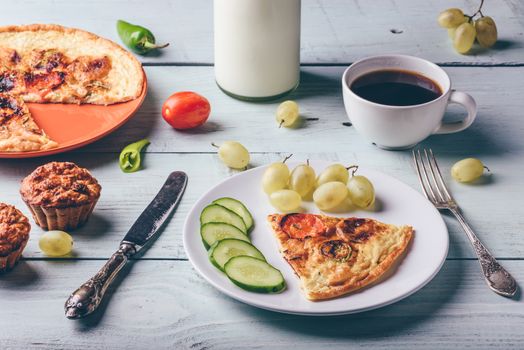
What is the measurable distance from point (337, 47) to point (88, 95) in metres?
0.85

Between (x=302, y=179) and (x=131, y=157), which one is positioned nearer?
(x=302, y=179)

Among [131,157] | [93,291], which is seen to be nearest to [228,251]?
[93,291]

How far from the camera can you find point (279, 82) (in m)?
2.27

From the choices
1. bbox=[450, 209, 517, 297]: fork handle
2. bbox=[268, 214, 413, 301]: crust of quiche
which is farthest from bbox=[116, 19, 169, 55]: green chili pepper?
bbox=[450, 209, 517, 297]: fork handle

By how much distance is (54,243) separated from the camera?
5.62ft

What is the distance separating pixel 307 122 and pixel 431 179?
1.41ft

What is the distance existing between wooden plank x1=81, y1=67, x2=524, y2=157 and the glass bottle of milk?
54 mm

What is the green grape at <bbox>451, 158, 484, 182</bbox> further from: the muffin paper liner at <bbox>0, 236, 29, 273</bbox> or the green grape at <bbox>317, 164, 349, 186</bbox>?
the muffin paper liner at <bbox>0, 236, 29, 273</bbox>

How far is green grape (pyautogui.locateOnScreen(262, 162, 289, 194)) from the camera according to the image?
1.84m

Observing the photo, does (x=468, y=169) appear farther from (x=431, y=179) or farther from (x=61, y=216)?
(x=61, y=216)

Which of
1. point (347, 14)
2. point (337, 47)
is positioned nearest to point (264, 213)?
point (337, 47)

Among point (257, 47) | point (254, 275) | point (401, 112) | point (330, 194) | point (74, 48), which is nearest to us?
point (254, 275)

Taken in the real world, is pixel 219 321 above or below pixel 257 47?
below

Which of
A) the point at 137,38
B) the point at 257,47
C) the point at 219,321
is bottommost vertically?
the point at 219,321
